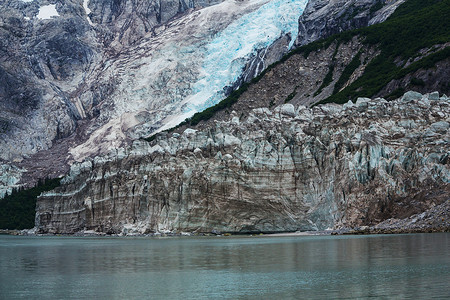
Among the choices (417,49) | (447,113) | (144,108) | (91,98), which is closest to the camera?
(447,113)

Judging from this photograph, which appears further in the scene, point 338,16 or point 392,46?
point 338,16

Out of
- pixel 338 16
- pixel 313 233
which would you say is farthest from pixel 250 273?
pixel 338 16

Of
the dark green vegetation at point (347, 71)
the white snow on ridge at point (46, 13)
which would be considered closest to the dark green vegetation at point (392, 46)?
the dark green vegetation at point (347, 71)

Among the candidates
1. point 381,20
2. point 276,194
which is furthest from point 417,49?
point 276,194

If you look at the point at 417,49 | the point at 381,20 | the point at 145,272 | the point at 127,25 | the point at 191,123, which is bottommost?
the point at 145,272

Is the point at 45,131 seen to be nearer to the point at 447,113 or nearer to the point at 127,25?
the point at 127,25

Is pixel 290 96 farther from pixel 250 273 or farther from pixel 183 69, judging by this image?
pixel 250 273

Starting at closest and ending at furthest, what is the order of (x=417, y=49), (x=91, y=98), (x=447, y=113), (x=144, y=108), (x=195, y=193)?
(x=447, y=113) < (x=195, y=193) < (x=417, y=49) < (x=144, y=108) < (x=91, y=98)
